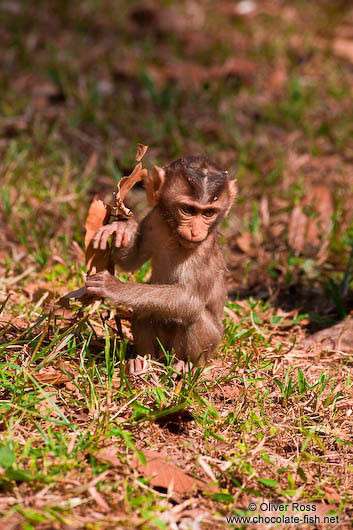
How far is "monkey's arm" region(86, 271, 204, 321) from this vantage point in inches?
184

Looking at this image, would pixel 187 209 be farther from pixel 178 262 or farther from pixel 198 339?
pixel 198 339

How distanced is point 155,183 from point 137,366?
138cm

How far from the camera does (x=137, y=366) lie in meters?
4.86

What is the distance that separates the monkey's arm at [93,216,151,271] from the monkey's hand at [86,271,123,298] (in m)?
0.25

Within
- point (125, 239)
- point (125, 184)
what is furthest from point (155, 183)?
point (125, 239)

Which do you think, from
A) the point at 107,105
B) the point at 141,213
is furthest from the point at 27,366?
the point at 107,105

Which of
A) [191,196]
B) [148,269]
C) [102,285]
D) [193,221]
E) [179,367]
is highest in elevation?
[191,196]

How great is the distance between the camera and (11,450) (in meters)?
3.77

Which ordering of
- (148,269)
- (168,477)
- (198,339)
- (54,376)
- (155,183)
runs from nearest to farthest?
(168,477) → (54,376) → (155,183) → (198,339) → (148,269)

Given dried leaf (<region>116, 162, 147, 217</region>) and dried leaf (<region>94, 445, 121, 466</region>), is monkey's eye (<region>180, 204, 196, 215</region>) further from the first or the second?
dried leaf (<region>94, 445, 121, 466</region>)

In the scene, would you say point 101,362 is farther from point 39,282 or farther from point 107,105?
point 107,105

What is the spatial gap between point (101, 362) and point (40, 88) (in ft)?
18.0

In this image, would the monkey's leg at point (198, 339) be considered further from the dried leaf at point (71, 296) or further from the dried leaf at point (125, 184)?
the dried leaf at point (125, 184)

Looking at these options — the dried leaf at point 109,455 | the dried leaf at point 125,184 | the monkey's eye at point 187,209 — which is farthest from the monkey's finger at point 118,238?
the dried leaf at point 109,455
